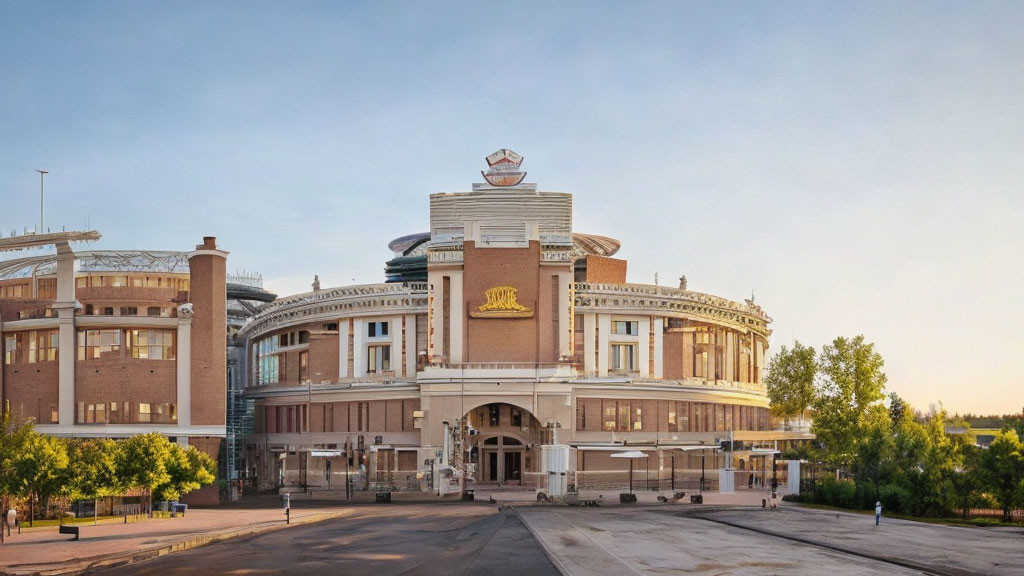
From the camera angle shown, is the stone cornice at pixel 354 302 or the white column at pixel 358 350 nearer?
the stone cornice at pixel 354 302

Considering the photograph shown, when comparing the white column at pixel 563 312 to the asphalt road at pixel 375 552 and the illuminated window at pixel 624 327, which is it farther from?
the asphalt road at pixel 375 552

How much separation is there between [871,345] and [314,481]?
163 feet

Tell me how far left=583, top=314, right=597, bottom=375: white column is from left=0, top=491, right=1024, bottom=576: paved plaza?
3322 cm

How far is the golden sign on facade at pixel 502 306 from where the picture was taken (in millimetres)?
94125

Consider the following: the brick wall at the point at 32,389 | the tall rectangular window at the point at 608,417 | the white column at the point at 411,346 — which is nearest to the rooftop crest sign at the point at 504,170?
the white column at the point at 411,346

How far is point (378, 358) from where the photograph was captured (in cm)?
10044

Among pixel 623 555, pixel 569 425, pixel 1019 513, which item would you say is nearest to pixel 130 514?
pixel 623 555

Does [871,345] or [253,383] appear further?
[253,383]

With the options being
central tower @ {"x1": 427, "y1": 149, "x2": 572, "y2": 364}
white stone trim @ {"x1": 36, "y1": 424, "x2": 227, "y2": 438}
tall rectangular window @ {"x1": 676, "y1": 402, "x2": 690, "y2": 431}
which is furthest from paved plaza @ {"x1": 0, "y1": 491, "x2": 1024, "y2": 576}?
tall rectangular window @ {"x1": 676, "y1": 402, "x2": 690, "y2": 431}

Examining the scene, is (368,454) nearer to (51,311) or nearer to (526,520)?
(51,311)

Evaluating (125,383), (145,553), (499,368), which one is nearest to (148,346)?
(125,383)

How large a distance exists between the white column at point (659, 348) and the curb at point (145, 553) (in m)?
50.3

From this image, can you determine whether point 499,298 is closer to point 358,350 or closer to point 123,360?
point 358,350

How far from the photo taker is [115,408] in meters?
81.8
